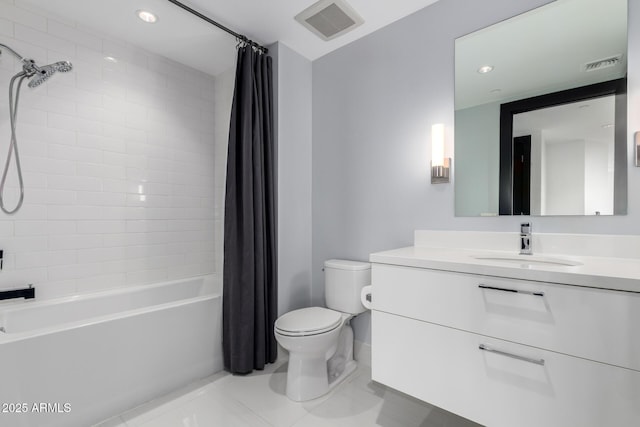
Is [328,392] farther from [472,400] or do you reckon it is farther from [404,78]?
[404,78]

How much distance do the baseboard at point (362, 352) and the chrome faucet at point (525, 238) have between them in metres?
1.20

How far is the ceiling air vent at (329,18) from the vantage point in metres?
1.84

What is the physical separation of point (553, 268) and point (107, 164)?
2715 mm

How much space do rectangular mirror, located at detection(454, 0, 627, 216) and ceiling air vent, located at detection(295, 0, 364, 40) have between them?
73 cm

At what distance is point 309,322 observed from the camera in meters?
1.75

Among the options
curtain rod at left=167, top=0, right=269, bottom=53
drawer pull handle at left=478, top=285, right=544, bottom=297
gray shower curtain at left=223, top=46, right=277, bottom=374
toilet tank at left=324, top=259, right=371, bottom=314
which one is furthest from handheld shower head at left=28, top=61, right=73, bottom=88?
drawer pull handle at left=478, top=285, right=544, bottom=297

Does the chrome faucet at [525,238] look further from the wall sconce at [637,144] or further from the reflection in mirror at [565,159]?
A: the wall sconce at [637,144]

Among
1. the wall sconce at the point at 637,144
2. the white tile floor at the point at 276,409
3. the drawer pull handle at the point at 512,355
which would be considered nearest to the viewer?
the drawer pull handle at the point at 512,355

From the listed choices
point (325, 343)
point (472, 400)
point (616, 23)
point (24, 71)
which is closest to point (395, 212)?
point (325, 343)

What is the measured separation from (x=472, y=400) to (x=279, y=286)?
142cm

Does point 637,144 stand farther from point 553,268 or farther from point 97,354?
Answer: point 97,354

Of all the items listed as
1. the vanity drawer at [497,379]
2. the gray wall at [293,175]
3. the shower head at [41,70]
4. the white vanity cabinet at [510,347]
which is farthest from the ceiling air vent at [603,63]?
the shower head at [41,70]

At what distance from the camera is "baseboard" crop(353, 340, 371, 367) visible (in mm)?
2080

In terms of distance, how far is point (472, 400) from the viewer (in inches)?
44.3
